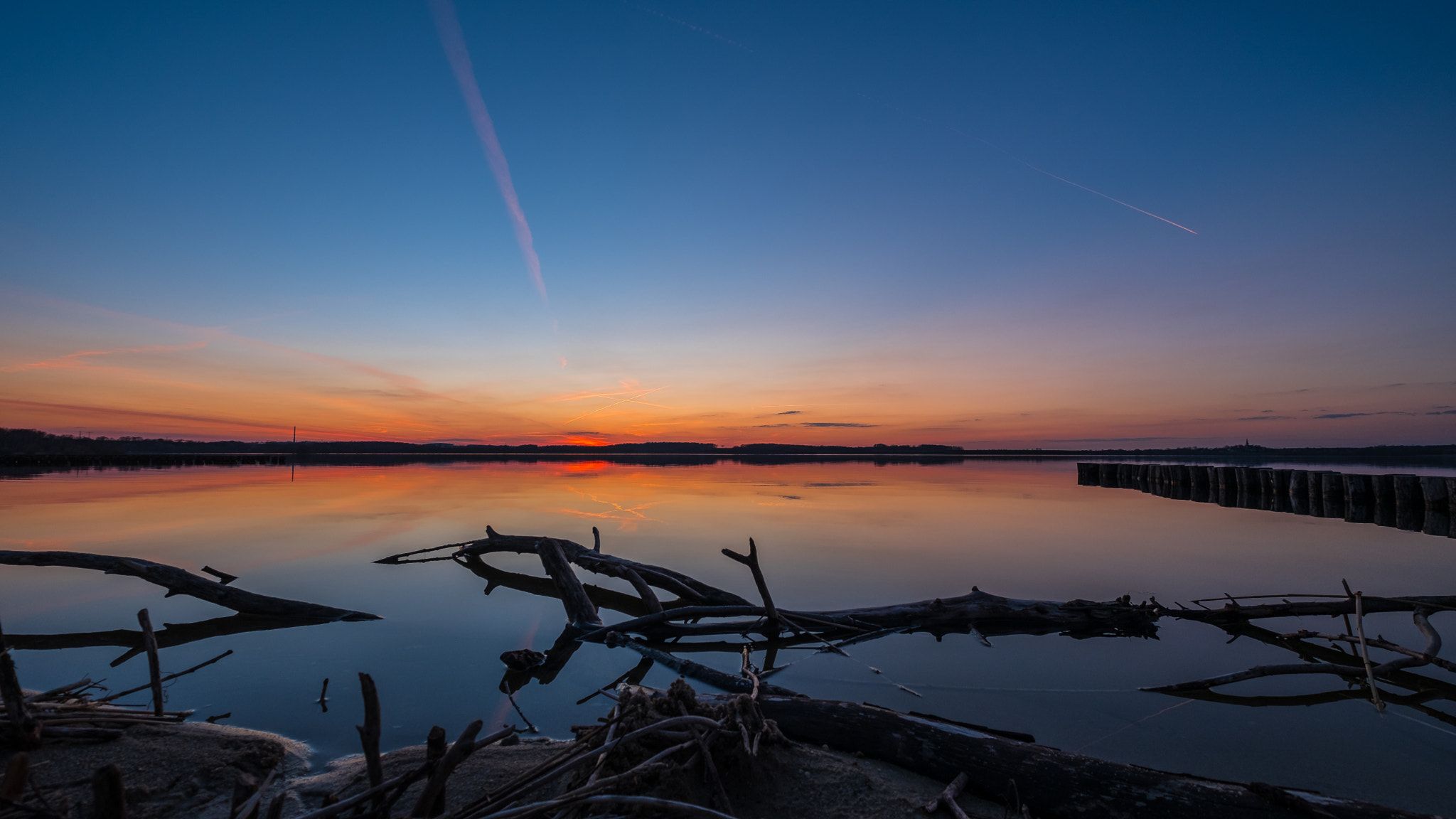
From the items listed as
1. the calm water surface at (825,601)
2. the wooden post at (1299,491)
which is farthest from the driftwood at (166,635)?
the wooden post at (1299,491)

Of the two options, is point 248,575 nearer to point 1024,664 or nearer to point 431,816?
point 431,816

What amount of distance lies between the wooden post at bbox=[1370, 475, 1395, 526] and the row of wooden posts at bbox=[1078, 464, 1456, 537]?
2cm

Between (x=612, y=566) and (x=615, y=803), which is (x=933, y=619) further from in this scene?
(x=615, y=803)

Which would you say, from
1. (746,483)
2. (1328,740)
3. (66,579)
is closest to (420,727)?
(1328,740)

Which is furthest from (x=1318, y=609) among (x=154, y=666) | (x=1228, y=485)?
(x=1228, y=485)

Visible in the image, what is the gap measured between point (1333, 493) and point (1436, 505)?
15.0 ft

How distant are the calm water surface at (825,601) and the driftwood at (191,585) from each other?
0.42 metres

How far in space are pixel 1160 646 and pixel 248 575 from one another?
15697 mm

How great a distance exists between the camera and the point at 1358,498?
23109mm

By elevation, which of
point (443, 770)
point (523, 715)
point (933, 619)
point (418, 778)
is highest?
point (443, 770)

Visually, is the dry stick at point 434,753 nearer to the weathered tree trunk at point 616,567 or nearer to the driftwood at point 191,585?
the weathered tree trunk at point 616,567

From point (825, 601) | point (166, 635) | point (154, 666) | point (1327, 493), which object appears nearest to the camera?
point (154, 666)

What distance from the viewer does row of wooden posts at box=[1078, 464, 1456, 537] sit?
66.4ft

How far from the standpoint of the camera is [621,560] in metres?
10.7
